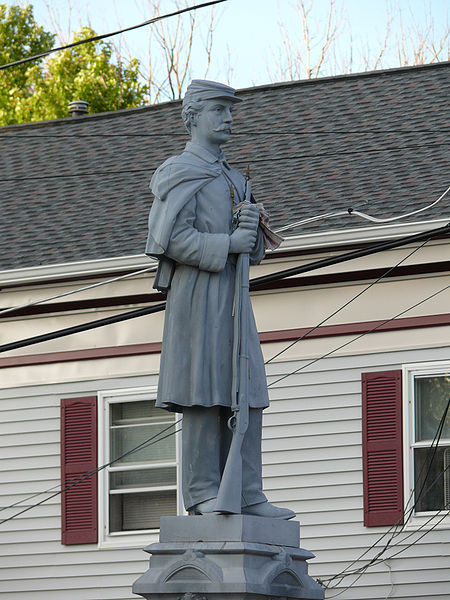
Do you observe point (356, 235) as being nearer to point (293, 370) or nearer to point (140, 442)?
point (293, 370)

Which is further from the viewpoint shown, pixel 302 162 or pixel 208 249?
pixel 302 162

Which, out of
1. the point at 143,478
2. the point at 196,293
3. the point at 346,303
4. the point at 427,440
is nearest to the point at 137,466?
the point at 143,478

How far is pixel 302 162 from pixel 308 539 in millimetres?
4459

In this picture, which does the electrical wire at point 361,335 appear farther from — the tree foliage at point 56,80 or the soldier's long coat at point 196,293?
the tree foliage at point 56,80

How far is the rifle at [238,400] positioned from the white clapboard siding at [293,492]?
694 cm

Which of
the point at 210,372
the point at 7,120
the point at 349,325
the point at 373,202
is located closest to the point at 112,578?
Result: the point at 349,325

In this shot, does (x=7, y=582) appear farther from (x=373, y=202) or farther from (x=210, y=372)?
(x=210, y=372)

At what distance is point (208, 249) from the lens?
309 inches

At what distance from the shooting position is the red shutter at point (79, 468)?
51.3ft

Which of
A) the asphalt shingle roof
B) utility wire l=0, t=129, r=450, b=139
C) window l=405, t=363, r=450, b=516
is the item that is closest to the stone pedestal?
window l=405, t=363, r=450, b=516

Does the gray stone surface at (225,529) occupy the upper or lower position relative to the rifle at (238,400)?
Result: lower

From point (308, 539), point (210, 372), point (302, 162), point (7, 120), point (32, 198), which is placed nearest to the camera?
point (210, 372)

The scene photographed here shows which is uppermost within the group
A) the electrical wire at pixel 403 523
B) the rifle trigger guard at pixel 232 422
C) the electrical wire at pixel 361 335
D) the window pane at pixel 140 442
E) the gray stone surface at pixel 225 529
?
the electrical wire at pixel 361 335

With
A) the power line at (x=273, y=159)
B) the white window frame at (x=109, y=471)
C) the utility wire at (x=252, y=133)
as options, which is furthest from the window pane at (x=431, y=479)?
the utility wire at (x=252, y=133)
